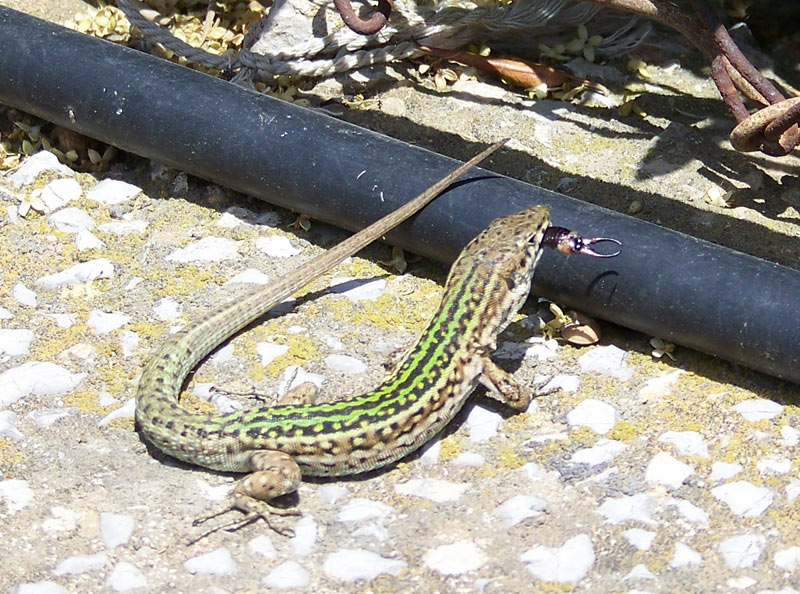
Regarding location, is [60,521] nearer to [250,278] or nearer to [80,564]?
[80,564]

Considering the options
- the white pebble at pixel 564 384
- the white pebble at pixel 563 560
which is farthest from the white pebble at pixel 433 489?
the white pebble at pixel 564 384

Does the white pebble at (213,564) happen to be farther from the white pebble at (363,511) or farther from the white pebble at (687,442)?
the white pebble at (687,442)

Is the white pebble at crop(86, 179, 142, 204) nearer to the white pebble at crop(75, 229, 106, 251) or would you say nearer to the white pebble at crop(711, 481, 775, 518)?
the white pebble at crop(75, 229, 106, 251)

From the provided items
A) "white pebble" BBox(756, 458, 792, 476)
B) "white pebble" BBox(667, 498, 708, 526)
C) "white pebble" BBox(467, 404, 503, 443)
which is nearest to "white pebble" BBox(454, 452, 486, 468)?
"white pebble" BBox(467, 404, 503, 443)

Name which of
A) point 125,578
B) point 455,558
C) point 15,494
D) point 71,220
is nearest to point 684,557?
point 455,558

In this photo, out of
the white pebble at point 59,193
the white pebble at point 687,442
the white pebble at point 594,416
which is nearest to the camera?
the white pebble at point 687,442

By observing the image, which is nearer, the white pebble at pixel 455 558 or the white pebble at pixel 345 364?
the white pebble at pixel 455 558

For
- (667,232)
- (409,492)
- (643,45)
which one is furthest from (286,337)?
(643,45)
